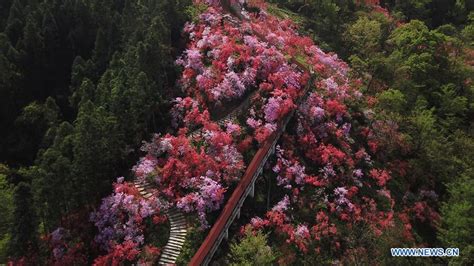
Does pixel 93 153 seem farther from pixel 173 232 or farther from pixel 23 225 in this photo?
pixel 173 232

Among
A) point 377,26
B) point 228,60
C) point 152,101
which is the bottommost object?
point 152,101

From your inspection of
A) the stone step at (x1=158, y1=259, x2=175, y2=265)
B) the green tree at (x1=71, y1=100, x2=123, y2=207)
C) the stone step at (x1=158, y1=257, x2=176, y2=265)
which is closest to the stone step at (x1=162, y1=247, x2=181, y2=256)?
the stone step at (x1=158, y1=257, x2=176, y2=265)

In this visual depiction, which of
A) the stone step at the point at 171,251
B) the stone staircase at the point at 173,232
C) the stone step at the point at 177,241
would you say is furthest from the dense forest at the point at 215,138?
the stone step at the point at 171,251

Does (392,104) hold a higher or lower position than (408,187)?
higher

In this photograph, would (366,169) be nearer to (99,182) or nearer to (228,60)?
(228,60)

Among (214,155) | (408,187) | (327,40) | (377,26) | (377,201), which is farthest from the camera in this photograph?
(327,40)

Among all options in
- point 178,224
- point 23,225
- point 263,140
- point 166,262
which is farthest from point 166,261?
point 263,140

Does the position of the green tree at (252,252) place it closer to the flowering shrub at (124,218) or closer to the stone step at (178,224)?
the stone step at (178,224)

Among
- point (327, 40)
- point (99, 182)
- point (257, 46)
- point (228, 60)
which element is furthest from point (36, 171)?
point (327, 40)
